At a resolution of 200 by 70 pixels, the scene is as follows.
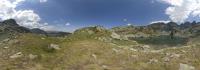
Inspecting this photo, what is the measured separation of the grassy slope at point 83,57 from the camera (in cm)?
3722

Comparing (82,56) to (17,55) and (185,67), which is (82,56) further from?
(185,67)

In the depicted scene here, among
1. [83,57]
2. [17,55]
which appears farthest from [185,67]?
[17,55]

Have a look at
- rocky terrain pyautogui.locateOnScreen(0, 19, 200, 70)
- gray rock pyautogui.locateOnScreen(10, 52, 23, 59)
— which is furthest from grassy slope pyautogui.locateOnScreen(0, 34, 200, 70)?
gray rock pyautogui.locateOnScreen(10, 52, 23, 59)

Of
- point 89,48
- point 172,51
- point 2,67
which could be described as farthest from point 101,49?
point 2,67

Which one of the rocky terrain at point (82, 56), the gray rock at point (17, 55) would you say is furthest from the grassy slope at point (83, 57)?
the gray rock at point (17, 55)

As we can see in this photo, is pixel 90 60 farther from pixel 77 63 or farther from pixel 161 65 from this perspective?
pixel 161 65

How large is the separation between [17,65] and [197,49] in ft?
61.8

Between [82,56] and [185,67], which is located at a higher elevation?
[82,56]

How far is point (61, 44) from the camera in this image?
41438 millimetres

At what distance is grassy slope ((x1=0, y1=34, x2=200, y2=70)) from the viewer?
37.2 meters

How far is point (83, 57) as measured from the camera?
38.8 meters

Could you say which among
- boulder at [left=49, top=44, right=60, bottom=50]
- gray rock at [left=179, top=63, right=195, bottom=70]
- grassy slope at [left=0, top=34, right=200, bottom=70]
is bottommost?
gray rock at [left=179, top=63, right=195, bottom=70]

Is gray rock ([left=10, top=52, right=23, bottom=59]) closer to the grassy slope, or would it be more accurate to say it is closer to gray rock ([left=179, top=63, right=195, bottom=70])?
the grassy slope

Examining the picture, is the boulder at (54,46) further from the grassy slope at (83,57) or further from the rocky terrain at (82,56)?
the grassy slope at (83,57)
